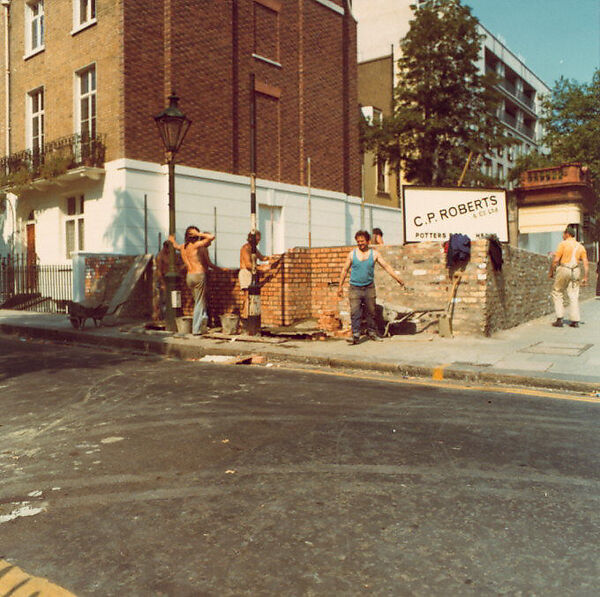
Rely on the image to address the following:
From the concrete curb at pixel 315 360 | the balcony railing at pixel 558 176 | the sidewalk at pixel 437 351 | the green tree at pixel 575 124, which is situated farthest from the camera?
the green tree at pixel 575 124

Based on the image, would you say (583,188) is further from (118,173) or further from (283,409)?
(283,409)

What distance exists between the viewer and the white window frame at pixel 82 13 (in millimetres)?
18391

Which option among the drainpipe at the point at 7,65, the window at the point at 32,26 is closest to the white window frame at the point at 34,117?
the drainpipe at the point at 7,65

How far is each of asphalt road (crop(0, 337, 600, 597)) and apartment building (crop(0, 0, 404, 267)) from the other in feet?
41.7

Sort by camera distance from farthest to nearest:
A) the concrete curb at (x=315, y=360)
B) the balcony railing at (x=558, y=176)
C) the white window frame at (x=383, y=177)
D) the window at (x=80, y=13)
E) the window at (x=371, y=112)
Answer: the white window frame at (x=383, y=177) < the window at (x=371, y=112) < the balcony railing at (x=558, y=176) < the window at (x=80, y=13) < the concrete curb at (x=315, y=360)

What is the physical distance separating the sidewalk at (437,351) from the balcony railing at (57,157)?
6618 millimetres

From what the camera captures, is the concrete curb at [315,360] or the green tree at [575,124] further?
the green tree at [575,124]

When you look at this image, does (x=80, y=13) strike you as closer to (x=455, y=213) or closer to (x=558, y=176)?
(x=455, y=213)

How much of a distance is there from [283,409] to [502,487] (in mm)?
2335

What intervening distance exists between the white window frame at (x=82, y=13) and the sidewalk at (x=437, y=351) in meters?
10.5

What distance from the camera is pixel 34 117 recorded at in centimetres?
2111

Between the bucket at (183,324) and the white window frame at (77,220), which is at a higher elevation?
the white window frame at (77,220)

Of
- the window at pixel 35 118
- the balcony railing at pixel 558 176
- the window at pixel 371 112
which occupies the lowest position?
the balcony railing at pixel 558 176

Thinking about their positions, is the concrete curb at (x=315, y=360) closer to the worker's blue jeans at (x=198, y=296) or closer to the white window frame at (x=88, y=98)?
the worker's blue jeans at (x=198, y=296)
